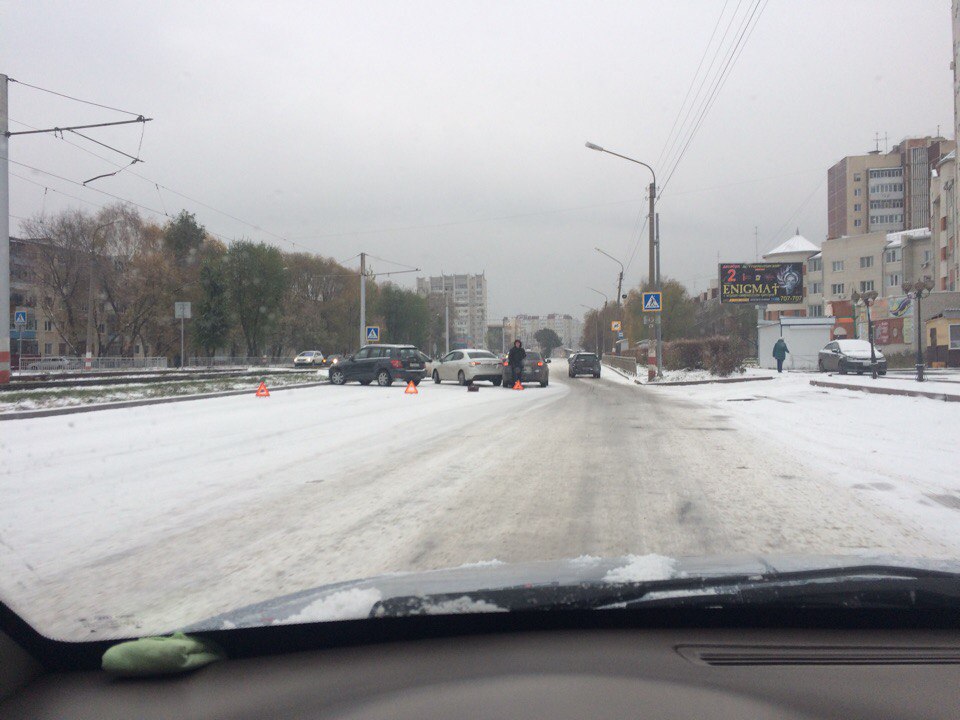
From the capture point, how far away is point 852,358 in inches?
1187

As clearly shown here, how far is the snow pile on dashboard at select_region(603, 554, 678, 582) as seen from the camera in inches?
93.8

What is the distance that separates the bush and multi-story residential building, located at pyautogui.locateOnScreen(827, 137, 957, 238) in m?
78.5

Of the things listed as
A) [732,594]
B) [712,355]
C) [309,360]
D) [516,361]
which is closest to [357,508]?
[732,594]

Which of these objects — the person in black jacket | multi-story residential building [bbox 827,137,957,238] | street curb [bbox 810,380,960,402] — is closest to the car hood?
street curb [bbox 810,380,960,402]

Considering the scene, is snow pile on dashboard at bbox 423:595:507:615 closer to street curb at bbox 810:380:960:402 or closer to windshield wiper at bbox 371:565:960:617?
windshield wiper at bbox 371:565:960:617

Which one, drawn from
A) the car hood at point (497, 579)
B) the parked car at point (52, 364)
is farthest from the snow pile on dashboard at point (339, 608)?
the parked car at point (52, 364)

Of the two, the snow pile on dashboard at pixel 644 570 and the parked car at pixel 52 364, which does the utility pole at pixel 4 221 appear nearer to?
the snow pile on dashboard at pixel 644 570

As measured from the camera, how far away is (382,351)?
28984 mm

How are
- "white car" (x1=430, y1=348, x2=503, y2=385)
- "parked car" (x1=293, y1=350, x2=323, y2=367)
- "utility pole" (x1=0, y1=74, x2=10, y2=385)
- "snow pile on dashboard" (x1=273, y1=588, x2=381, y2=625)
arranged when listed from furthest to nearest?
"parked car" (x1=293, y1=350, x2=323, y2=367), "white car" (x1=430, y1=348, x2=503, y2=385), "utility pole" (x1=0, y1=74, x2=10, y2=385), "snow pile on dashboard" (x1=273, y1=588, x2=381, y2=625)

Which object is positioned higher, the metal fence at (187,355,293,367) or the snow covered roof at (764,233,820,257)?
the snow covered roof at (764,233,820,257)

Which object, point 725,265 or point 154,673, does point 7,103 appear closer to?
point 154,673

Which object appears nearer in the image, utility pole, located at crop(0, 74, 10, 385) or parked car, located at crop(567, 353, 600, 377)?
utility pole, located at crop(0, 74, 10, 385)

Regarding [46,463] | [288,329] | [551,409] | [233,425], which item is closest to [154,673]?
[46,463]

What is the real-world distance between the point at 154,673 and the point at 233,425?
11.8 m
